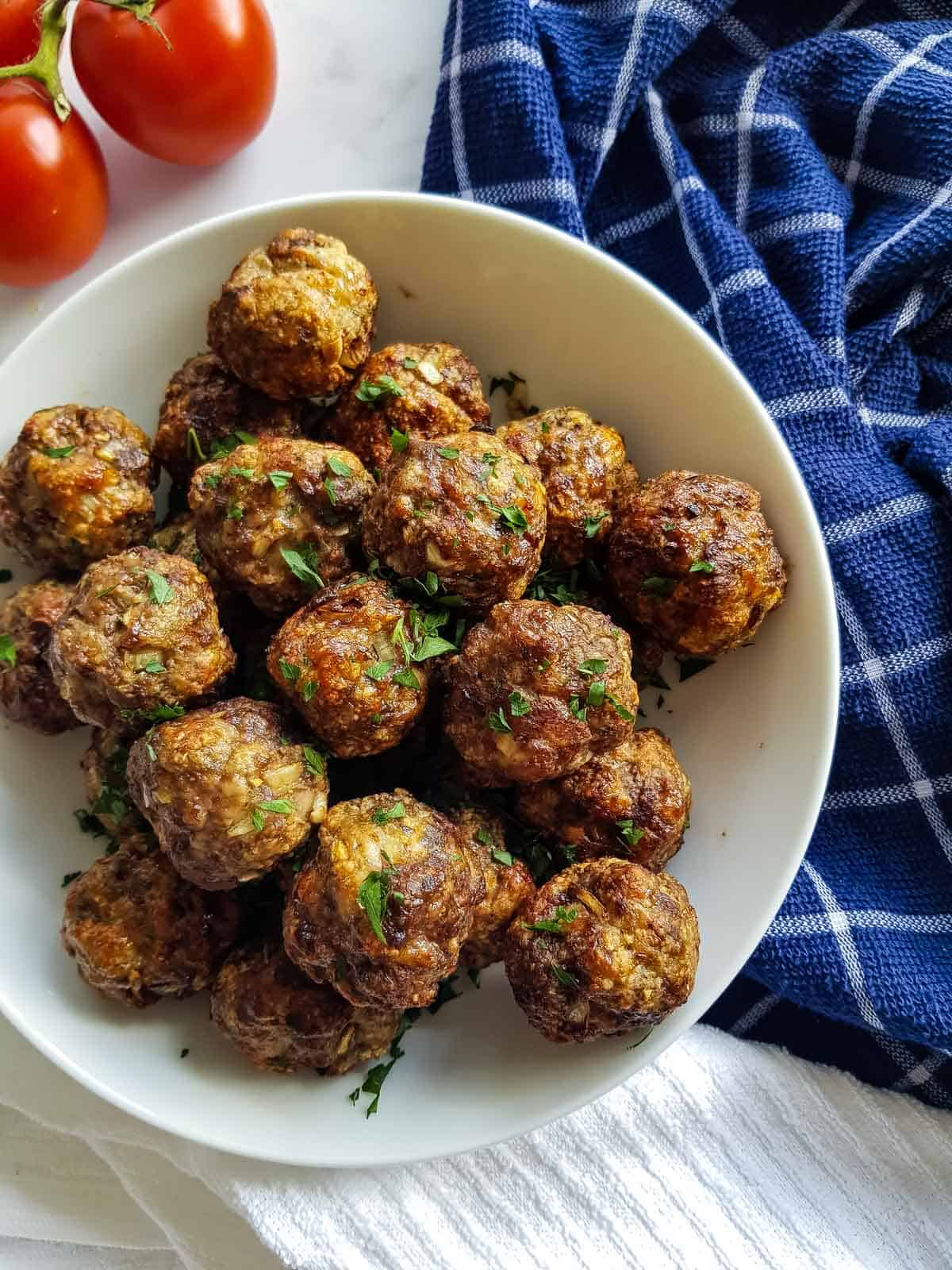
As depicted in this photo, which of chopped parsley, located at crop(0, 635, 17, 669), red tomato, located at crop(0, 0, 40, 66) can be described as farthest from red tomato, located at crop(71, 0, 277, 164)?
chopped parsley, located at crop(0, 635, 17, 669)

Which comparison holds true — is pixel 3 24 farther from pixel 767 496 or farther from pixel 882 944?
pixel 882 944

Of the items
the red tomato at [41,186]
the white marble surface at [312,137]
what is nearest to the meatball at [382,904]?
the red tomato at [41,186]

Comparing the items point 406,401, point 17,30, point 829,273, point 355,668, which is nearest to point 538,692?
point 355,668

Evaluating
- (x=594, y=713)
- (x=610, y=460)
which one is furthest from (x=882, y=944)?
(x=610, y=460)

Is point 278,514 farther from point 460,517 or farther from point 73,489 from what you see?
point 73,489

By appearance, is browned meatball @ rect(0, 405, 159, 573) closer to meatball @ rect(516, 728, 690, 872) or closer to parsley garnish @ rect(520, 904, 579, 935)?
meatball @ rect(516, 728, 690, 872)
